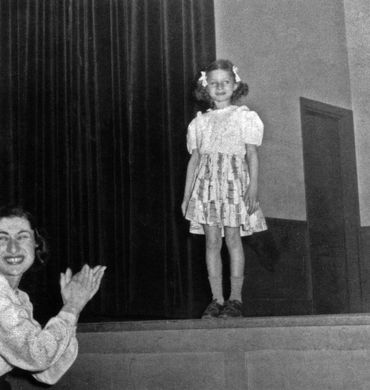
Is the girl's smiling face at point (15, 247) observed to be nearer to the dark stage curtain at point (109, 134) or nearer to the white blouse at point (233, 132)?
the white blouse at point (233, 132)

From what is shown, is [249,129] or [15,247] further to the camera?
[249,129]

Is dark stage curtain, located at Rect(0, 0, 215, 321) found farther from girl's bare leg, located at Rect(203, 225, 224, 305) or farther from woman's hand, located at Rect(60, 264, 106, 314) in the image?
woman's hand, located at Rect(60, 264, 106, 314)

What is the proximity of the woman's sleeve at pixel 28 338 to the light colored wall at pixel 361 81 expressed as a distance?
4.88m

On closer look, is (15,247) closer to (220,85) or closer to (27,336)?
(27,336)

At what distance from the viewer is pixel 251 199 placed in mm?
3305

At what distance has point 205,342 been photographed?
246 centimetres

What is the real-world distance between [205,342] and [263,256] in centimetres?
302

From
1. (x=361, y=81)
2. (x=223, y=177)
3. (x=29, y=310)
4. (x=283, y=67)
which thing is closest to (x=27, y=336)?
(x=29, y=310)

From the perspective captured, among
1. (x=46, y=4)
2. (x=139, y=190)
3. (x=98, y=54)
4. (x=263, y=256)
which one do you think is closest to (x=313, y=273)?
(x=263, y=256)

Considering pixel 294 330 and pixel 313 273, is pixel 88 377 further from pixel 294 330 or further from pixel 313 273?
pixel 313 273

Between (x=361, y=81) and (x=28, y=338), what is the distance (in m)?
5.31

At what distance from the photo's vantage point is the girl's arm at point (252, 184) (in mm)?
3307

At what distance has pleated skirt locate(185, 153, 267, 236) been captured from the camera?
331cm

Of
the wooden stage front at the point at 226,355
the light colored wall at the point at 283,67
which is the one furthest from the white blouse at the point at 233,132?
the light colored wall at the point at 283,67
